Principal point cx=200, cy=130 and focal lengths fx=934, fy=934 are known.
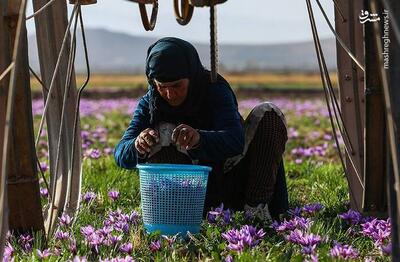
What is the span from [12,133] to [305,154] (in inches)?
195

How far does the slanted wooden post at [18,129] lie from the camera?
11.2 feet

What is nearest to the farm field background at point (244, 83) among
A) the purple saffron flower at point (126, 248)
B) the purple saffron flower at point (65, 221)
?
the purple saffron flower at point (65, 221)

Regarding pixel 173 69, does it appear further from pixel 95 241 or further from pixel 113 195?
pixel 113 195

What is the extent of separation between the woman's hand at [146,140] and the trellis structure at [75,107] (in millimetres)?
333

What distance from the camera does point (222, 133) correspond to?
13.1 ft

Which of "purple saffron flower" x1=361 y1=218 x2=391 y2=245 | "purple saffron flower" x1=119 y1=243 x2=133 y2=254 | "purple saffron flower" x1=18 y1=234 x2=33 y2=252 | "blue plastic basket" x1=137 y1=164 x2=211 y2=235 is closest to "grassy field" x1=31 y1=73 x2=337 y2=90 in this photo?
"blue plastic basket" x1=137 y1=164 x2=211 y2=235

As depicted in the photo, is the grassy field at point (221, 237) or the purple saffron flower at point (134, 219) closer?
the grassy field at point (221, 237)

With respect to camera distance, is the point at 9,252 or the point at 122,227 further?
the point at 122,227

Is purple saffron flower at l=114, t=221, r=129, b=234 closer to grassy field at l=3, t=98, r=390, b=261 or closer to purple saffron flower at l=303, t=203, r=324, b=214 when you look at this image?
grassy field at l=3, t=98, r=390, b=261

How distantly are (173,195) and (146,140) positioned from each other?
10.2 inches

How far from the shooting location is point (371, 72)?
3.32 metres

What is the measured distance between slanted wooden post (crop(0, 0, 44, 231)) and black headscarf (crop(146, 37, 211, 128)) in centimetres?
69

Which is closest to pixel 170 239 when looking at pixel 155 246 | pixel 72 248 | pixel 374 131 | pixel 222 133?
pixel 155 246

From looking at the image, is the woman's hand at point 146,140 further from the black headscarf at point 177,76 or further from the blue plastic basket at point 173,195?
the black headscarf at point 177,76
